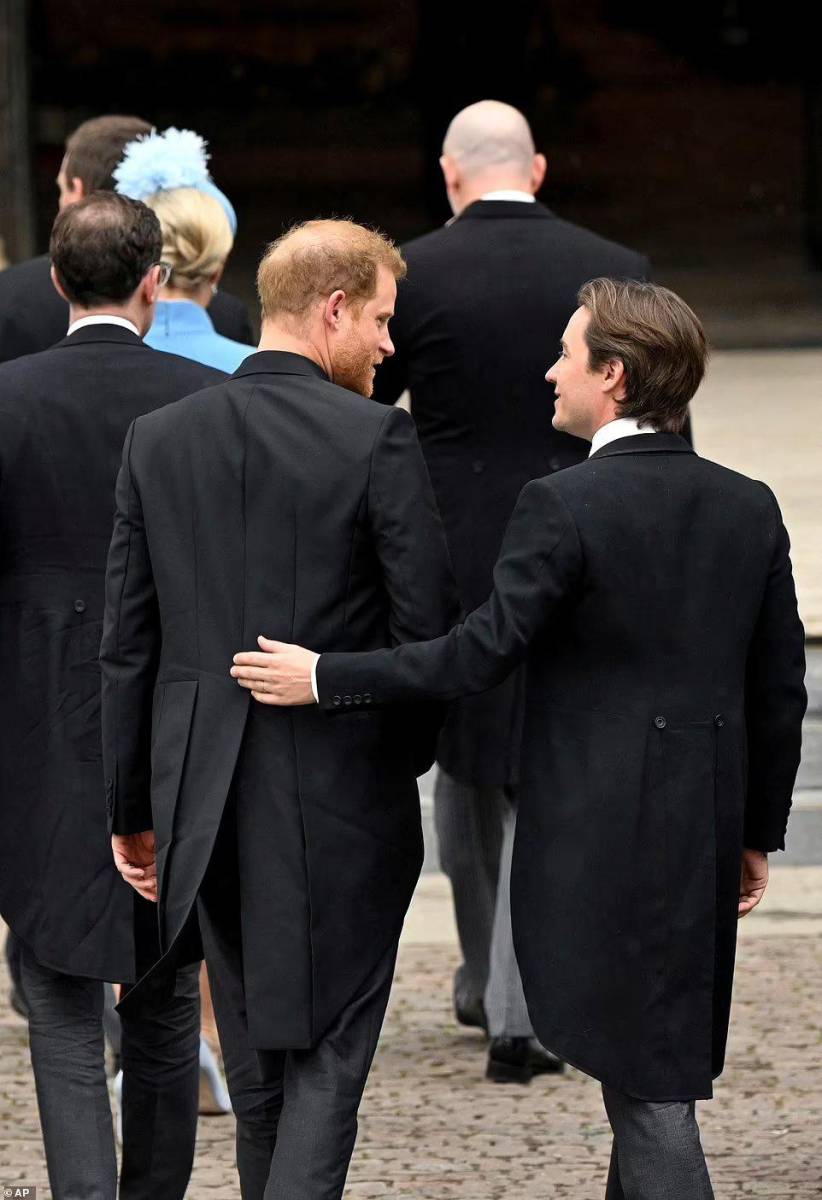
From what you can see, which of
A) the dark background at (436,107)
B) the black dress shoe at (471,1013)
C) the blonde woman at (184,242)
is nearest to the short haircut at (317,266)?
the blonde woman at (184,242)

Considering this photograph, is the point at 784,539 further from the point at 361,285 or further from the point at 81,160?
the point at 81,160

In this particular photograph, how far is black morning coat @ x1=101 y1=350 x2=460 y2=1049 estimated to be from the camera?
9.30ft

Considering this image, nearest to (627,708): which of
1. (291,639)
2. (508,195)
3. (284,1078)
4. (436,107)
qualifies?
(291,639)

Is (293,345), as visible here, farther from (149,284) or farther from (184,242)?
(184,242)

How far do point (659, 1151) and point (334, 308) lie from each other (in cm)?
123

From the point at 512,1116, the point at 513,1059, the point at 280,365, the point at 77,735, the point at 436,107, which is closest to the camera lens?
the point at 280,365

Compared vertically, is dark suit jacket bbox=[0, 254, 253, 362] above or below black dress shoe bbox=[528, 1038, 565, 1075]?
above

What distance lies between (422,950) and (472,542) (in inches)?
46.4

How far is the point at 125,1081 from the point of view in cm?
338

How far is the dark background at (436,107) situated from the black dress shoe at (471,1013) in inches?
492

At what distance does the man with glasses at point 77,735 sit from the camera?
10.8 feet

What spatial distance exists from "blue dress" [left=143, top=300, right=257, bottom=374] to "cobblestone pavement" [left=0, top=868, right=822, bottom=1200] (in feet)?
4.83

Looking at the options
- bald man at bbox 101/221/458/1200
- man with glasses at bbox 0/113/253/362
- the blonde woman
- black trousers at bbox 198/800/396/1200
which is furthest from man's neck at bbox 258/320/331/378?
man with glasses at bbox 0/113/253/362

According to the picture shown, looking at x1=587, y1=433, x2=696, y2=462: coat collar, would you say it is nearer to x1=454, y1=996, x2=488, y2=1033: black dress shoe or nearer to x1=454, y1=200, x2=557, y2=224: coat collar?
x1=454, y1=200, x2=557, y2=224: coat collar
